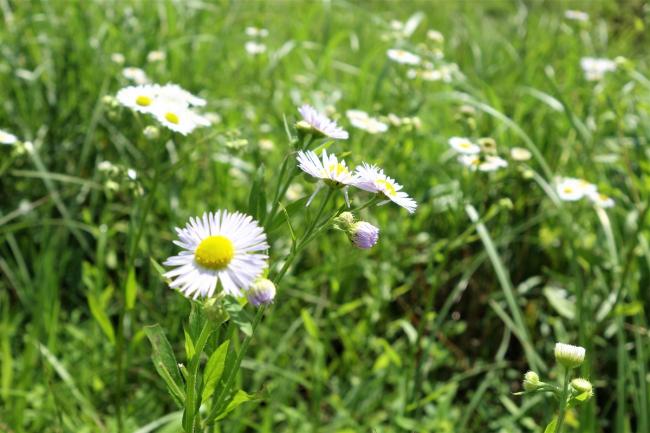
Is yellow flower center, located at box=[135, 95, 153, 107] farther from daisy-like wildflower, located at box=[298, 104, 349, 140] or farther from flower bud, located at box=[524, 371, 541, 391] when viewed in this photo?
flower bud, located at box=[524, 371, 541, 391]

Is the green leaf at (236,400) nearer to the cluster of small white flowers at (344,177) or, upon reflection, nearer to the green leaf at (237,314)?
the green leaf at (237,314)

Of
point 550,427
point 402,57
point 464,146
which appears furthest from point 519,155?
point 550,427

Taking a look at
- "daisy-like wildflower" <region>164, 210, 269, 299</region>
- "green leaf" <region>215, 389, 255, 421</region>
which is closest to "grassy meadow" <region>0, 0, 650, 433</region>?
"green leaf" <region>215, 389, 255, 421</region>

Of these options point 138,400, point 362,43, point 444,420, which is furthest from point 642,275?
point 362,43

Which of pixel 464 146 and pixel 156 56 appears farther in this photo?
pixel 156 56

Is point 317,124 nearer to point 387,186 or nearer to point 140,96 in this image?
point 387,186

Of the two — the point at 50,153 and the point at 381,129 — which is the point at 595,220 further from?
the point at 50,153
